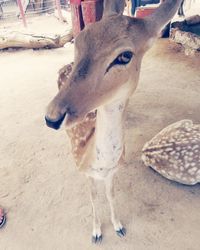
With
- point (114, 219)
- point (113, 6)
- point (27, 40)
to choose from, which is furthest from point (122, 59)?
point (27, 40)

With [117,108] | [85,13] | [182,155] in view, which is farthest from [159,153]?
[85,13]

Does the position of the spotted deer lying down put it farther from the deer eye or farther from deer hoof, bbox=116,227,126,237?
the deer eye

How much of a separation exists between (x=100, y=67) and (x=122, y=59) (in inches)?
4.6

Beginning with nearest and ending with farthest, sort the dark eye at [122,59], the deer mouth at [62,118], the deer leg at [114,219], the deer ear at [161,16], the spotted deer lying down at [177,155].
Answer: the deer mouth at [62,118], the dark eye at [122,59], the deer ear at [161,16], the deer leg at [114,219], the spotted deer lying down at [177,155]

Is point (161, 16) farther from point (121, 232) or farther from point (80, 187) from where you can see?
point (80, 187)

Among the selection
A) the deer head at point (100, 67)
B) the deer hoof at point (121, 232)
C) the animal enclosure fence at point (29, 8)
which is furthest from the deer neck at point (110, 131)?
the animal enclosure fence at point (29, 8)

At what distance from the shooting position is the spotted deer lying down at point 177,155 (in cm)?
246

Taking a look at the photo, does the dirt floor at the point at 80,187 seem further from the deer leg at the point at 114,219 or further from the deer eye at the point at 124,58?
the deer eye at the point at 124,58

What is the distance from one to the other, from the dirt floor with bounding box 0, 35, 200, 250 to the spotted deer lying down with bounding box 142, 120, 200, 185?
13 cm

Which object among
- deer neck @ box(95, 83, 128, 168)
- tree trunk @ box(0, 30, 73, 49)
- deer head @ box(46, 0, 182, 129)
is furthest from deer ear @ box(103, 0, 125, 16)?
tree trunk @ box(0, 30, 73, 49)

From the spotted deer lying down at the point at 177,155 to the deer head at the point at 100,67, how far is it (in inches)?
46.9

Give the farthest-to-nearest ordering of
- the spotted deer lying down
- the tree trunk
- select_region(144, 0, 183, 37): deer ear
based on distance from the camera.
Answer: the tree trunk, the spotted deer lying down, select_region(144, 0, 183, 37): deer ear

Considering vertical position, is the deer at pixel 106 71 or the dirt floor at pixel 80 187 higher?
the deer at pixel 106 71

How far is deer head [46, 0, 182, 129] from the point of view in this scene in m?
1.30
